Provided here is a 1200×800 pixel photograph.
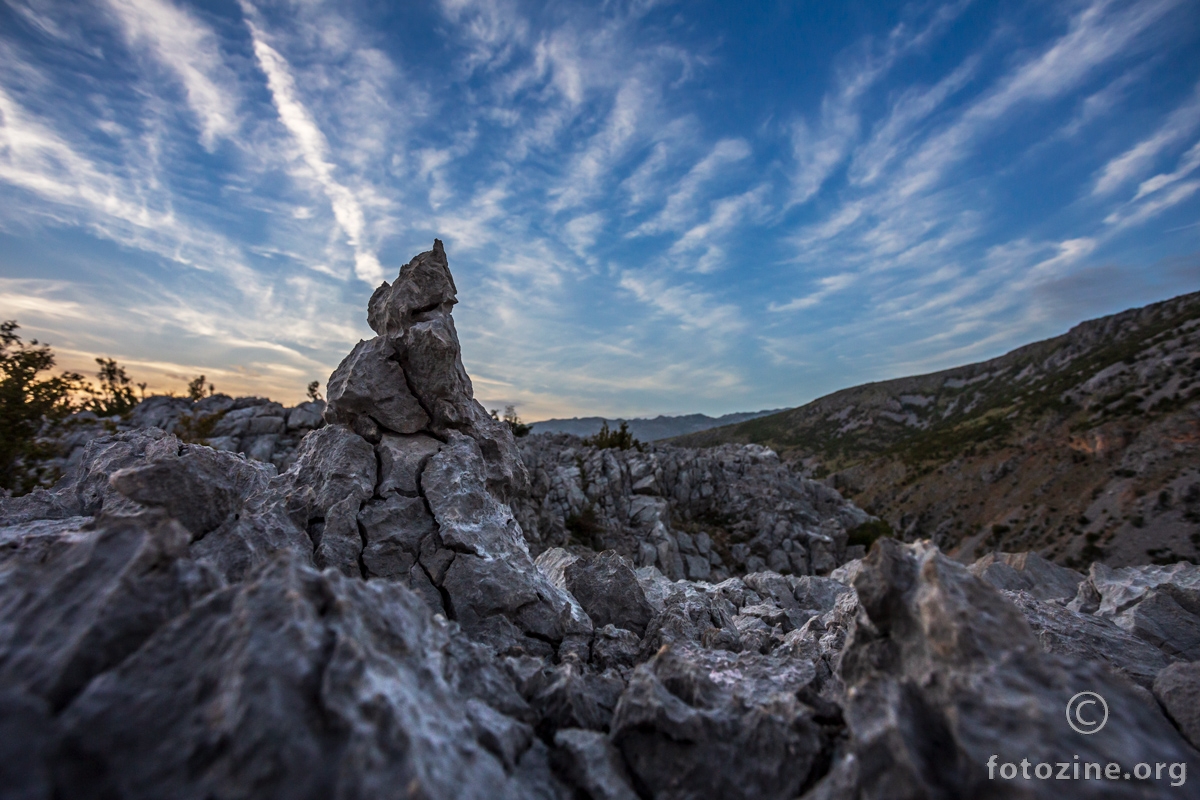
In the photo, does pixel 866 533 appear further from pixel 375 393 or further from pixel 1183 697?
pixel 375 393

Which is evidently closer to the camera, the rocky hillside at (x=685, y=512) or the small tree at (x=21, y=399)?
the small tree at (x=21, y=399)

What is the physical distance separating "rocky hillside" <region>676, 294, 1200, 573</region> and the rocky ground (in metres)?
72.9

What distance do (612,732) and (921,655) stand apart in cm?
423

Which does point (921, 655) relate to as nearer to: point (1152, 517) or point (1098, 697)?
point (1098, 697)

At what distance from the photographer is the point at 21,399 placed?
22219 millimetres

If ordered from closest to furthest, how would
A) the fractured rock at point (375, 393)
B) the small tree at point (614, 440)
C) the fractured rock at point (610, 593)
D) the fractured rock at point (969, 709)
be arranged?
the fractured rock at point (969, 709) < the fractured rock at point (610, 593) < the fractured rock at point (375, 393) < the small tree at point (614, 440)

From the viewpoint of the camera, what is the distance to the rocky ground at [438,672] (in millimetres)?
4191

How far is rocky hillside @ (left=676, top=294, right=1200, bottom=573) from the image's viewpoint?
60672 millimetres

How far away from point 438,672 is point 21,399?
30.0 metres

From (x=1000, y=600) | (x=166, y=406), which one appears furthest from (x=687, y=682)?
(x=166, y=406)

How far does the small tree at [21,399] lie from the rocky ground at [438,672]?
52.7 feet

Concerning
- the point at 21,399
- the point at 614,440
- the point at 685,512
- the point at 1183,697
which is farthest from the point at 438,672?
Result: the point at 614,440

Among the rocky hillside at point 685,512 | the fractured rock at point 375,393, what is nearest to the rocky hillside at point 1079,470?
the rocky hillside at point 685,512

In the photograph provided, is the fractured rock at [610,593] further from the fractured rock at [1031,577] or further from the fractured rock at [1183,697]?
the fractured rock at [1031,577]
